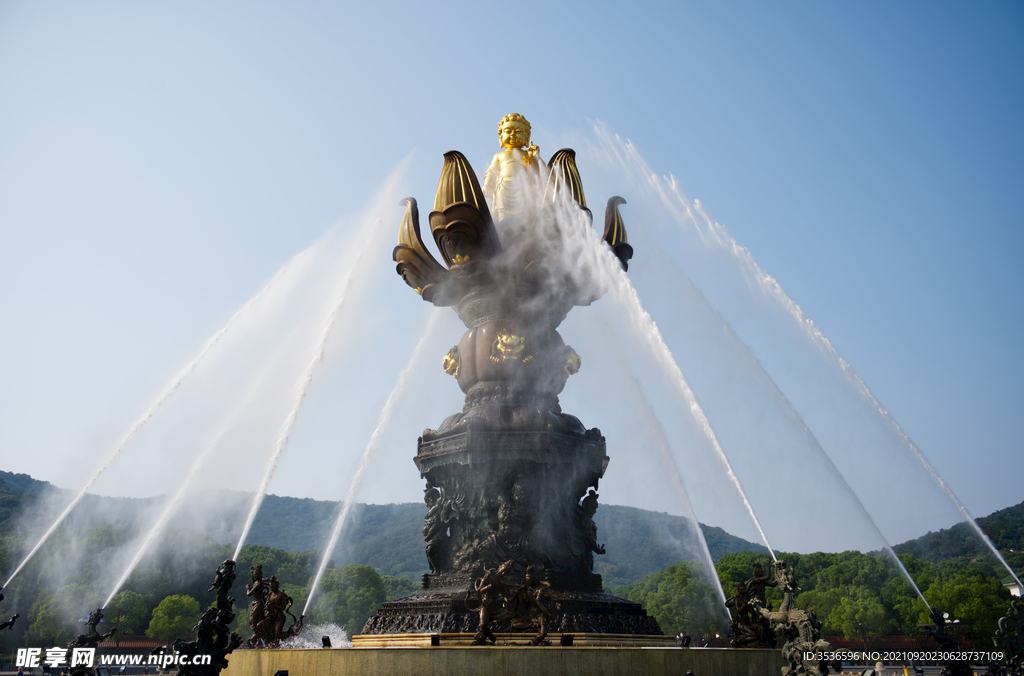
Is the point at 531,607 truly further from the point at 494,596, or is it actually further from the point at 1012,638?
the point at 1012,638

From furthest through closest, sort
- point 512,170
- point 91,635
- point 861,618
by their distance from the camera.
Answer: point 861,618 < point 512,170 < point 91,635

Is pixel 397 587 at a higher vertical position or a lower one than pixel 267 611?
higher

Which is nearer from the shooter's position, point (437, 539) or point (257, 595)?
point (257, 595)

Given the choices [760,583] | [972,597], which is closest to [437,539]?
[760,583]

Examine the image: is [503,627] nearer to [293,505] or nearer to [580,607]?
[580,607]

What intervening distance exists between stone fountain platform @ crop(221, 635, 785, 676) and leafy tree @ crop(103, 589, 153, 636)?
61.4 metres

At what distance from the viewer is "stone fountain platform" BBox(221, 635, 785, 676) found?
32.9 feet

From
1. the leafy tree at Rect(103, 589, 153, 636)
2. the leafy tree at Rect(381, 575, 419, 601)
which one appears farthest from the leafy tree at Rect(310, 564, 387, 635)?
the leafy tree at Rect(381, 575, 419, 601)

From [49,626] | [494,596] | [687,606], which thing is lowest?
[687,606]

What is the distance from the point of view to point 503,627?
12.1 m

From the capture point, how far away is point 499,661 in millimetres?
10055

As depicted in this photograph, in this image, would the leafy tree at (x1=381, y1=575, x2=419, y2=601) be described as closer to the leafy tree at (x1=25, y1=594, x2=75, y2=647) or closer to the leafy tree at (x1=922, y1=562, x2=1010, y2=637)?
the leafy tree at (x1=25, y1=594, x2=75, y2=647)

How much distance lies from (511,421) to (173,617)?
194 feet

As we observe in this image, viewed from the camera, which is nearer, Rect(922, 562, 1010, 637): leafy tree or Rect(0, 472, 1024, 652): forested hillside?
Rect(922, 562, 1010, 637): leafy tree
